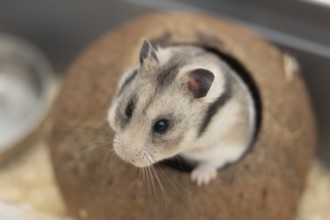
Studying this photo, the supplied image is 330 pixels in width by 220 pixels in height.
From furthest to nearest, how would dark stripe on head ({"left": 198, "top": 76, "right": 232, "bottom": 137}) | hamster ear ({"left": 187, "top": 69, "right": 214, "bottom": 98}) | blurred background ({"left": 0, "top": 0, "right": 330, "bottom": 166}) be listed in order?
1. blurred background ({"left": 0, "top": 0, "right": 330, "bottom": 166})
2. dark stripe on head ({"left": 198, "top": 76, "right": 232, "bottom": 137})
3. hamster ear ({"left": 187, "top": 69, "right": 214, "bottom": 98})

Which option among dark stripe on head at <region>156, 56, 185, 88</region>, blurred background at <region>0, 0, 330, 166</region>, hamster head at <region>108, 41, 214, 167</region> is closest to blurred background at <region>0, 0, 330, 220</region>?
blurred background at <region>0, 0, 330, 166</region>

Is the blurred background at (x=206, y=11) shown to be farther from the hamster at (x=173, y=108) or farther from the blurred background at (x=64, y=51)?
the hamster at (x=173, y=108)

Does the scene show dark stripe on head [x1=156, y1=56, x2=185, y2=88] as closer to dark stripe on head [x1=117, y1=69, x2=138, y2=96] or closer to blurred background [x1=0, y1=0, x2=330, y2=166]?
dark stripe on head [x1=117, y1=69, x2=138, y2=96]

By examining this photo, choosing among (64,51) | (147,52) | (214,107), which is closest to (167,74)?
(147,52)

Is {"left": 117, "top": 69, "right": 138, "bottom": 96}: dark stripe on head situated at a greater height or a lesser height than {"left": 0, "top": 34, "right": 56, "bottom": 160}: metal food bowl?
lesser

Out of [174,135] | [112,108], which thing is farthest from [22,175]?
[174,135]

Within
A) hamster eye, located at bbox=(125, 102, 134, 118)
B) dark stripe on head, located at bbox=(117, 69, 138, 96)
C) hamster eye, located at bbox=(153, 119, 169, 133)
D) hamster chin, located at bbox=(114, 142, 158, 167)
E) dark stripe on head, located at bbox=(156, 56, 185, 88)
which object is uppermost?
dark stripe on head, located at bbox=(117, 69, 138, 96)

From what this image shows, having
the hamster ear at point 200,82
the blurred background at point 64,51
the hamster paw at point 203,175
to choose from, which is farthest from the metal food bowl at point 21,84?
the hamster ear at point 200,82

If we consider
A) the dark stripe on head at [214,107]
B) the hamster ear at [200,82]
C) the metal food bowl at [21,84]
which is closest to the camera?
the hamster ear at [200,82]
